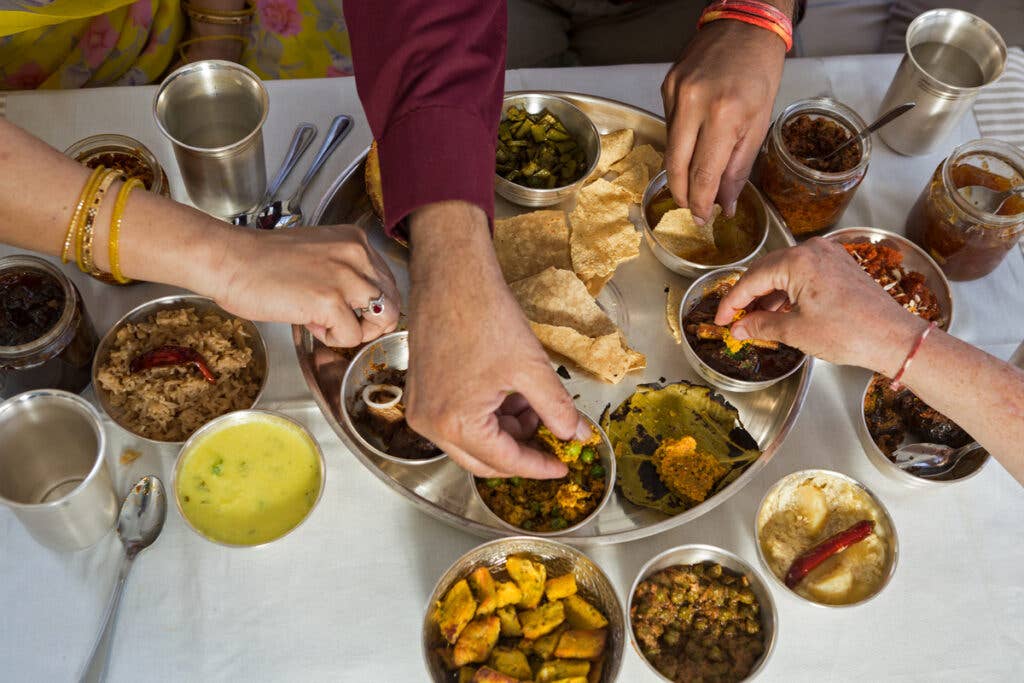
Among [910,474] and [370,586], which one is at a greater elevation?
[910,474]

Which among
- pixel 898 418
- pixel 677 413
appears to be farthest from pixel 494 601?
pixel 898 418

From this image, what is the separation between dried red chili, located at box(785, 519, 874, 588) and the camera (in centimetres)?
139

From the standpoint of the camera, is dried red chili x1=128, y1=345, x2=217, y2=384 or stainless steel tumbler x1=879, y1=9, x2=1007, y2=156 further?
stainless steel tumbler x1=879, y1=9, x2=1007, y2=156

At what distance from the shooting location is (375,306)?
1.34m

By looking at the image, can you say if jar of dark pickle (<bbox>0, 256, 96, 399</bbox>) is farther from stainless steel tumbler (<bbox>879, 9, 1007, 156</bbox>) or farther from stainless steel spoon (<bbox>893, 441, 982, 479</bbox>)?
stainless steel tumbler (<bbox>879, 9, 1007, 156</bbox>)

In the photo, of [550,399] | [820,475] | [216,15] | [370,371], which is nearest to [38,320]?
[370,371]

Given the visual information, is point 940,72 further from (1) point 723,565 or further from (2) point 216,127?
(2) point 216,127

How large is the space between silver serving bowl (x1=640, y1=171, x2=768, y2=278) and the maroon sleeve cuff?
48 centimetres

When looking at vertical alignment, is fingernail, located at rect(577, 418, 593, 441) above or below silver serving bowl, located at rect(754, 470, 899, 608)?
above

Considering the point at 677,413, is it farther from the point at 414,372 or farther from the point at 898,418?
the point at 414,372

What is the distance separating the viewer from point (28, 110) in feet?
5.77

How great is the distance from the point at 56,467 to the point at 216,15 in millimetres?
1291

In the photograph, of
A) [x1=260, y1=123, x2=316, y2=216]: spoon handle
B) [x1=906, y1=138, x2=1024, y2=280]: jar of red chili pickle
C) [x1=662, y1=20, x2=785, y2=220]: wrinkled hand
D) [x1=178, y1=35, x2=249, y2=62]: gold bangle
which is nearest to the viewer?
[x1=662, y1=20, x2=785, y2=220]: wrinkled hand

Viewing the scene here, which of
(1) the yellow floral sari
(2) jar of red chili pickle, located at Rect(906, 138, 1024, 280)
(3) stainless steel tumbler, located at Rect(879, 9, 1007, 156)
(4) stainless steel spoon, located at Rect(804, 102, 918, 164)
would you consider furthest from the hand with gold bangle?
(3) stainless steel tumbler, located at Rect(879, 9, 1007, 156)
